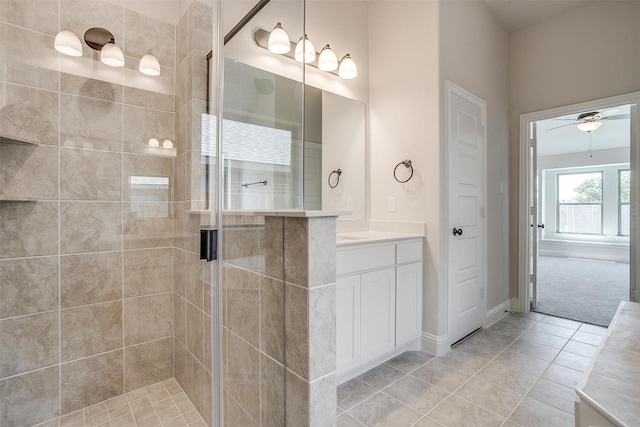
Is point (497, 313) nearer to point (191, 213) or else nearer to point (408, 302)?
point (408, 302)

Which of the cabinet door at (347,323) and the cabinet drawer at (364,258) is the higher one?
the cabinet drawer at (364,258)

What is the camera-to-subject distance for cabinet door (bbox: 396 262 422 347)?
2.11 m

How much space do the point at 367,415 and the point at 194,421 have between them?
0.94 meters

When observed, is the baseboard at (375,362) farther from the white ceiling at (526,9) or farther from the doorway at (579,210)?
the white ceiling at (526,9)

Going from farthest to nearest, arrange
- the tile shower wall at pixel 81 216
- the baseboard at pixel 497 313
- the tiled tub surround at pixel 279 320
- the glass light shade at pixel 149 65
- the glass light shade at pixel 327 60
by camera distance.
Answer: the baseboard at pixel 497 313 < the glass light shade at pixel 327 60 < the glass light shade at pixel 149 65 < the tile shower wall at pixel 81 216 < the tiled tub surround at pixel 279 320

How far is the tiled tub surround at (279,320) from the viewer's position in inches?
35.9

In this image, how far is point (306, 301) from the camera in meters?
0.91

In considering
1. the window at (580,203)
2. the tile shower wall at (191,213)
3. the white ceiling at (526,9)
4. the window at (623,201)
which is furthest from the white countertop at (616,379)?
the window at (580,203)

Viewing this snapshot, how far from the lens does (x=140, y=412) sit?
1.70m

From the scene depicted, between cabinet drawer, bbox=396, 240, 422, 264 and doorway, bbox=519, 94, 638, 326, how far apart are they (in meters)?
1.70

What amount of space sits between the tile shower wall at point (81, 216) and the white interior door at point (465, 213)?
2.04 metres

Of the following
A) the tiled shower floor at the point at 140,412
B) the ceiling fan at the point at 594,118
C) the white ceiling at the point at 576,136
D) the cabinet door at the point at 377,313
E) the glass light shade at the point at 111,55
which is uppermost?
the white ceiling at the point at 576,136

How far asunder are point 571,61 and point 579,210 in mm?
6137

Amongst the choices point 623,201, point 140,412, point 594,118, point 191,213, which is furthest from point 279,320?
point 623,201
